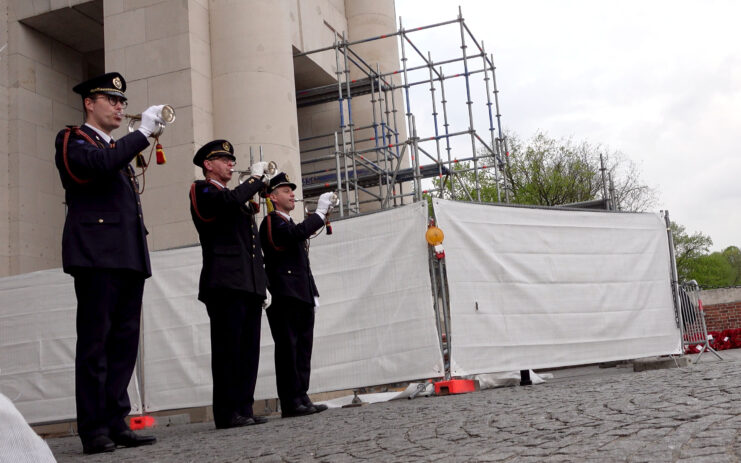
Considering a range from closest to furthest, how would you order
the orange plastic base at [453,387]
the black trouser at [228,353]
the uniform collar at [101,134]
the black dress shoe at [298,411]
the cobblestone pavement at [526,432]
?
the cobblestone pavement at [526,432]
the uniform collar at [101,134]
the black trouser at [228,353]
the black dress shoe at [298,411]
the orange plastic base at [453,387]

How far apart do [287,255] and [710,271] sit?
55088 mm

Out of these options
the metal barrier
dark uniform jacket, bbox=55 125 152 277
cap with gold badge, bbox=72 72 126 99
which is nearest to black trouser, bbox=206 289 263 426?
dark uniform jacket, bbox=55 125 152 277

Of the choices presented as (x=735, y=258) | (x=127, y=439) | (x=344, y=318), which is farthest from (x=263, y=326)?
(x=735, y=258)

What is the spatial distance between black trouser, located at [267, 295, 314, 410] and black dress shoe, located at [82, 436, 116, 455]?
6.71ft

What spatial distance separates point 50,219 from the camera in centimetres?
1224

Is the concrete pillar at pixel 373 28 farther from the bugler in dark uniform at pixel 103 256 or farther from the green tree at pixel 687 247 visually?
the green tree at pixel 687 247

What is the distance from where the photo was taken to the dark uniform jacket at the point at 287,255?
6344mm

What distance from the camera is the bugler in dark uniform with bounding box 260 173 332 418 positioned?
636 centimetres

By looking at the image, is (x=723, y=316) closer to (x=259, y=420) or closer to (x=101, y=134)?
(x=259, y=420)

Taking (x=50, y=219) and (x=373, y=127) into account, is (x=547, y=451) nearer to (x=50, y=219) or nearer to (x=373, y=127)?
(x=50, y=219)

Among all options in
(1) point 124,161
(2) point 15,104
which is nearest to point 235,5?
(2) point 15,104

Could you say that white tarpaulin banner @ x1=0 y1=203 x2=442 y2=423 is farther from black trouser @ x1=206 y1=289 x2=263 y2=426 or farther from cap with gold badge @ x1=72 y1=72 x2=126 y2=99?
cap with gold badge @ x1=72 y1=72 x2=126 y2=99

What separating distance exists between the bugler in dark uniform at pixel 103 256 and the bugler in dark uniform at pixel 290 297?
1629 millimetres

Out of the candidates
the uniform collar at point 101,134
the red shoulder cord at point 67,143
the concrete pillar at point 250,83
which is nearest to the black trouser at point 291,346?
the uniform collar at point 101,134
